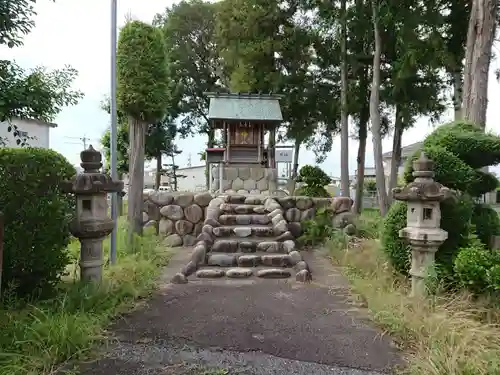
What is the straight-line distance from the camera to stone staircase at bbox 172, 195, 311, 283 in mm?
5496

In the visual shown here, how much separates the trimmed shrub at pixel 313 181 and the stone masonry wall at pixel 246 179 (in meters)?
1.37

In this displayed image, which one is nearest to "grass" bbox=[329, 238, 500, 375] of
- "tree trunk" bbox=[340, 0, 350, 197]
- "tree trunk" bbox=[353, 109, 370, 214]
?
"tree trunk" bbox=[340, 0, 350, 197]

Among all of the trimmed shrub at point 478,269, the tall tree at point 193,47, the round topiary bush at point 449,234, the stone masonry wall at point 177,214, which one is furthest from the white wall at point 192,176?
the trimmed shrub at point 478,269

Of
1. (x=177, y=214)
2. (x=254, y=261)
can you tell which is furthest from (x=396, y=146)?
(x=254, y=261)

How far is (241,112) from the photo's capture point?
594 inches

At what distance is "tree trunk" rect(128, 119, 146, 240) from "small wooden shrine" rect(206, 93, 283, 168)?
26.7ft

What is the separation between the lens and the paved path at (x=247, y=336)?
276cm

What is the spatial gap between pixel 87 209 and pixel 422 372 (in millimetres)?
3684

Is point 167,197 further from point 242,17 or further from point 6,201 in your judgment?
point 242,17

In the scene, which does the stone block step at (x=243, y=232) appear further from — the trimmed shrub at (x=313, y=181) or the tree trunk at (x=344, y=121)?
the tree trunk at (x=344, y=121)

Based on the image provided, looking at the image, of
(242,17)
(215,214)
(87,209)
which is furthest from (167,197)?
(242,17)

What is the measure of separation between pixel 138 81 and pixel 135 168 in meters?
1.60

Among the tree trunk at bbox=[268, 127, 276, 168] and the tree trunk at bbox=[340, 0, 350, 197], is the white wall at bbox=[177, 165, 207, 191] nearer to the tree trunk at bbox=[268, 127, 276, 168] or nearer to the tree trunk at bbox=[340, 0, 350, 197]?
the tree trunk at bbox=[268, 127, 276, 168]

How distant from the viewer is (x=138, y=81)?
6.54m
